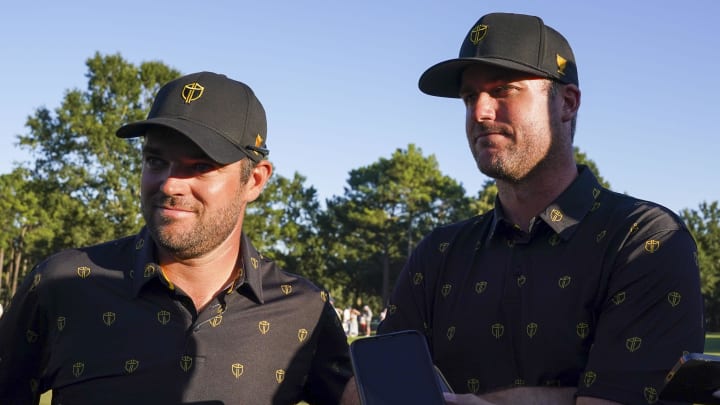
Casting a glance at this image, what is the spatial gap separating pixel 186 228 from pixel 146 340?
1.89ft

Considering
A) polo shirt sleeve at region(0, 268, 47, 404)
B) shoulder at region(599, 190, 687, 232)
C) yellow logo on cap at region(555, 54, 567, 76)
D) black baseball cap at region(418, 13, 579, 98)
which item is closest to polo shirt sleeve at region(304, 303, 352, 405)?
polo shirt sleeve at region(0, 268, 47, 404)

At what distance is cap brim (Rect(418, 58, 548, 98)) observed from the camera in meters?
4.01

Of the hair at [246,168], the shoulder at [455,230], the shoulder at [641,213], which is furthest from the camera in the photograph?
the hair at [246,168]

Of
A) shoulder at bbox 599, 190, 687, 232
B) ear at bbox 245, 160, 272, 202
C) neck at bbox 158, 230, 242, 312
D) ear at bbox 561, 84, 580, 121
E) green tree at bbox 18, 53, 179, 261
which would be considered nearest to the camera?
shoulder at bbox 599, 190, 687, 232

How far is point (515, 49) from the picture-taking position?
4.07 metres

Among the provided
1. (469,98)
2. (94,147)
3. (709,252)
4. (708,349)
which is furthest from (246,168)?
(709,252)

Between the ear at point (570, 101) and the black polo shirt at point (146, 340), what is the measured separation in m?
1.69

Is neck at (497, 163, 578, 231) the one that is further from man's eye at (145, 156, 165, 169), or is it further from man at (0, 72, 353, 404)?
man's eye at (145, 156, 165, 169)

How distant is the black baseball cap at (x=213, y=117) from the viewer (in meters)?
4.39

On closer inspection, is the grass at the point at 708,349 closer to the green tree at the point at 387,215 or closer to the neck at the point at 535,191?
the neck at the point at 535,191

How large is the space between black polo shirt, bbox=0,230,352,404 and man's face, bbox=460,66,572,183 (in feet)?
4.49

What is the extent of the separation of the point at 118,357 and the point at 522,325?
1.94m

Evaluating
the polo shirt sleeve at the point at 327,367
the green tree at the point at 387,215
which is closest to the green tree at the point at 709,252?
the green tree at the point at 387,215

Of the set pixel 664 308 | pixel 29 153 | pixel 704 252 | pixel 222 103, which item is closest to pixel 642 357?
pixel 664 308
